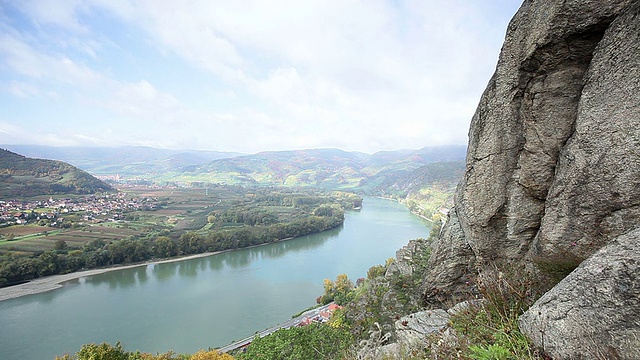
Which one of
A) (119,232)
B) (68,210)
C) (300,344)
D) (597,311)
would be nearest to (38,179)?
(68,210)

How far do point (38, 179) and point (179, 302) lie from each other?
70470mm

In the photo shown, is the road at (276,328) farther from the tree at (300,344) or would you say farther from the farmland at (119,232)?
the farmland at (119,232)

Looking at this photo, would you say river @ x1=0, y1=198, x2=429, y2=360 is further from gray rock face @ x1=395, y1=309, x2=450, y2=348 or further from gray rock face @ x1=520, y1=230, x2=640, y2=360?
gray rock face @ x1=520, y1=230, x2=640, y2=360

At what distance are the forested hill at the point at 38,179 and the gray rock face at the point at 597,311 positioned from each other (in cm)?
7877

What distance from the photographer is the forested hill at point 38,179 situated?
58.9 meters

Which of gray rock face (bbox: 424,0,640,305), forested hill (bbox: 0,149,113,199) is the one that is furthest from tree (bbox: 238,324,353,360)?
forested hill (bbox: 0,149,113,199)

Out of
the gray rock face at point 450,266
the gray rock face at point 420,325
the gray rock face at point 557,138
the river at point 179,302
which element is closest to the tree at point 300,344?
the gray rock face at point 450,266

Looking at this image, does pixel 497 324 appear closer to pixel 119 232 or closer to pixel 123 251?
pixel 123 251

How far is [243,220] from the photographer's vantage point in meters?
55.5

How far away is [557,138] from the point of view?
3.77m

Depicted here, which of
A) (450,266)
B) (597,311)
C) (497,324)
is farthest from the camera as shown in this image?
(450,266)

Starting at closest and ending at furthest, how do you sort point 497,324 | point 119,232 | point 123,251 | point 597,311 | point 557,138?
point 597,311 → point 497,324 → point 557,138 → point 123,251 → point 119,232

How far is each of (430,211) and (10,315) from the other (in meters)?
67.5

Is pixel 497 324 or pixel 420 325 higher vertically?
pixel 497 324
